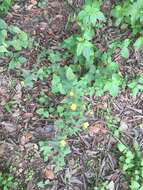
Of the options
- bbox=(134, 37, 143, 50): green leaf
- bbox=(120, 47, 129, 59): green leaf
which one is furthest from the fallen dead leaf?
bbox=(134, 37, 143, 50): green leaf

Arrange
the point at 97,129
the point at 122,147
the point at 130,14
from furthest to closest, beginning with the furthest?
1. the point at 130,14
2. the point at 97,129
3. the point at 122,147

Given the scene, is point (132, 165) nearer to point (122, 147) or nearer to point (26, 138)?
point (122, 147)

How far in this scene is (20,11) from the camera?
375 centimetres

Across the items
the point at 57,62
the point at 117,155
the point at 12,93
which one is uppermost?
the point at 57,62

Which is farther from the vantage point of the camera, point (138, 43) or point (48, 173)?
point (138, 43)

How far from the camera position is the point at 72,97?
3205 millimetres

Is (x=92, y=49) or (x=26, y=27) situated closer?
(x=92, y=49)

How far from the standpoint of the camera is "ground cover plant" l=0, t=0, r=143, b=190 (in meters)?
A: 3.01

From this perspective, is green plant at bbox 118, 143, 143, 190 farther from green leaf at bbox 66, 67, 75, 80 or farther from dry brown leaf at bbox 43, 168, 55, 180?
green leaf at bbox 66, 67, 75, 80

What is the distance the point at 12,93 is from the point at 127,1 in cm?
130

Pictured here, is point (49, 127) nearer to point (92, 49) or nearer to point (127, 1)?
point (92, 49)

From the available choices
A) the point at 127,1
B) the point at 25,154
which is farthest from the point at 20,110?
the point at 127,1

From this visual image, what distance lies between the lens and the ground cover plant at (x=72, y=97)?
3.01 metres

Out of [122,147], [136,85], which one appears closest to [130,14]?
[136,85]
